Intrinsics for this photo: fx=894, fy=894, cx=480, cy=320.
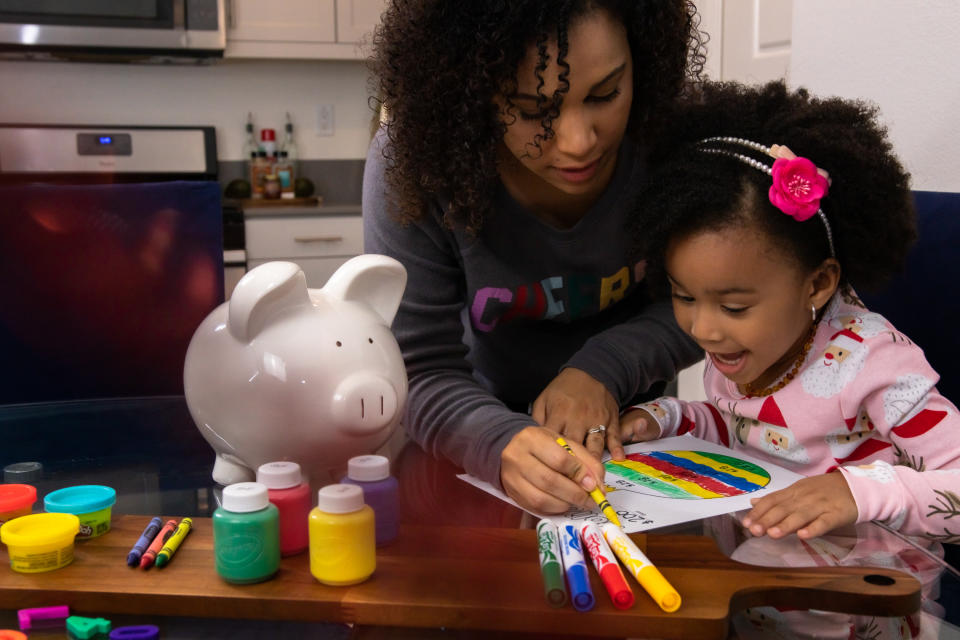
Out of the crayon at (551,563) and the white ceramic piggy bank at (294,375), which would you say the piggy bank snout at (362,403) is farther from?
the crayon at (551,563)

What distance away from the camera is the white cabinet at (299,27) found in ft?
10.4

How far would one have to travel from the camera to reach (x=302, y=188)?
11.3 feet

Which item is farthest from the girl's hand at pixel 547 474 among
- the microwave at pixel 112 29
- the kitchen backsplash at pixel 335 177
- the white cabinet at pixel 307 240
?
the kitchen backsplash at pixel 335 177

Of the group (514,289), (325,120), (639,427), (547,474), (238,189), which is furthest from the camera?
(325,120)

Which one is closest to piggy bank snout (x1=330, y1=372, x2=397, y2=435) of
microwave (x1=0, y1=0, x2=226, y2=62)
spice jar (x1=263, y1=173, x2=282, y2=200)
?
microwave (x1=0, y1=0, x2=226, y2=62)

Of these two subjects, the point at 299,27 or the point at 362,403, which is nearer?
the point at 362,403

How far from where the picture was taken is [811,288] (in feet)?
3.22

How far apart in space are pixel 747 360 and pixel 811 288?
11 centimetres

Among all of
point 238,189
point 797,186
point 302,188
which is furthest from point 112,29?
point 797,186

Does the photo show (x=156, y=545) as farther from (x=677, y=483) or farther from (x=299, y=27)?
(x=299, y=27)

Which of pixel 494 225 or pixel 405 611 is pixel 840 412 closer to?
pixel 494 225

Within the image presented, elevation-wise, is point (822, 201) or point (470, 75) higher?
point (470, 75)

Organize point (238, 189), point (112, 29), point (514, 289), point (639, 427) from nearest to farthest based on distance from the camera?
point (639, 427) < point (514, 289) < point (112, 29) < point (238, 189)

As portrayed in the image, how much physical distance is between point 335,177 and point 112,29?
3.26ft
